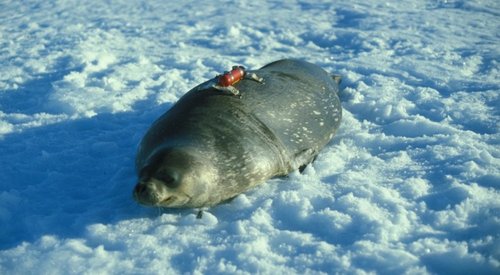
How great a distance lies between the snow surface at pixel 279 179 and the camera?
246cm

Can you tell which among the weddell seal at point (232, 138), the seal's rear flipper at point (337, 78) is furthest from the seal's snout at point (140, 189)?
the seal's rear flipper at point (337, 78)

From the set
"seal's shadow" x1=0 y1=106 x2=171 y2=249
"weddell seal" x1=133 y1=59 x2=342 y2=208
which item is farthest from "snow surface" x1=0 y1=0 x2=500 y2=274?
"weddell seal" x1=133 y1=59 x2=342 y2=208

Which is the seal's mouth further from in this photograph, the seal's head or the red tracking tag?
the red tracking tag

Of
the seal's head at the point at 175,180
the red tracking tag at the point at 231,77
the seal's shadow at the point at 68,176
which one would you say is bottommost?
the seal's shadow at the point at 68,176

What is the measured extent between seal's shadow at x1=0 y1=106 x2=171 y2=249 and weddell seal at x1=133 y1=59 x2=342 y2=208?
323 mm

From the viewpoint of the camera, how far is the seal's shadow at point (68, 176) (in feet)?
9.18

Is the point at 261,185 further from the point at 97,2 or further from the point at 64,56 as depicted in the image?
the point at 97,2

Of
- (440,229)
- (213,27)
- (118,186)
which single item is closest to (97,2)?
(213,27)

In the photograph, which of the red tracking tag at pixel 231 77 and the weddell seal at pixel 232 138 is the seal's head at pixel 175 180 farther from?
the red tracking tag at pixel 231 77

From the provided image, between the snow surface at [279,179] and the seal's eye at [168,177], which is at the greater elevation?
the seal's eye at [168,177]

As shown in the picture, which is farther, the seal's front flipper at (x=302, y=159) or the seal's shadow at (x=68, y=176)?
the seal's front flipper at (x=302, y=159)

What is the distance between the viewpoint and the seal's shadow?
9.18 feet

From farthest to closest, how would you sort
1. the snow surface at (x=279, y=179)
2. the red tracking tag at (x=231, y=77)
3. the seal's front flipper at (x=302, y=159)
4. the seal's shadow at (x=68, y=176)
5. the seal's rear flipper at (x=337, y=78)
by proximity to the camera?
the seal's rear flipper at (x=337, y=78)
the red tracking tag at (x=231, y=77)
the seal's front flipper at (x=302, y=159)
the seal's shadow at (x=68, y=176)
the snow surface at (x=279, y=179)

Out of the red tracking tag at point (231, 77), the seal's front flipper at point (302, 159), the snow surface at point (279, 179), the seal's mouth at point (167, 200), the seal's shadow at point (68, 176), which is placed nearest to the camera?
the snow surface at point (279, 179)
